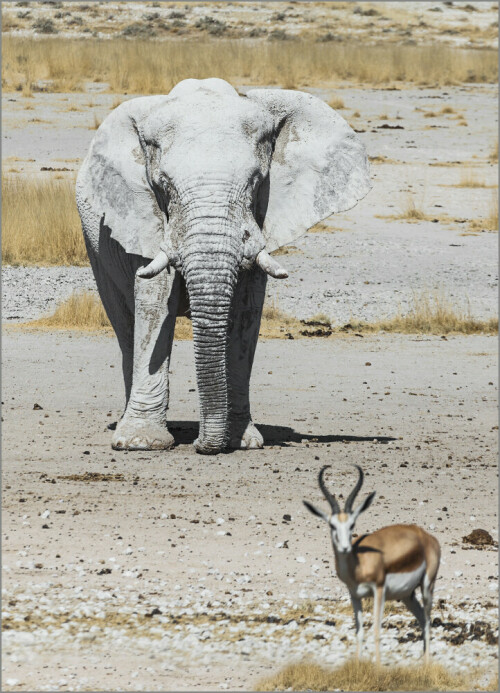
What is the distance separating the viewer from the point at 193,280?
812cm

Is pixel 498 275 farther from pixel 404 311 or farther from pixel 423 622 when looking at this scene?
pixel 423 622

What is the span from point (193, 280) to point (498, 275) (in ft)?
30.2

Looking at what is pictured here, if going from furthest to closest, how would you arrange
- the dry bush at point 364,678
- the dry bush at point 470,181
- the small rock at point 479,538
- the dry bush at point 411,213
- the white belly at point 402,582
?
the dry bush at point 470,181, the dry bush at point 411,213, the small rock at point 479,538, the dry bush at point 364,678, the white belly at point 402,582

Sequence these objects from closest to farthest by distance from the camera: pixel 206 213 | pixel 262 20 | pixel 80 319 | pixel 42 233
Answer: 1. pixel 206 213
2. pixel 80 319
3. pixel 42 233
4. pixel 262 20

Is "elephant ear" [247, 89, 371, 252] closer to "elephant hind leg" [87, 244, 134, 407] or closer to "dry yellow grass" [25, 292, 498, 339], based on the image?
"elephant hind leg" [87, 244, 134, 407]

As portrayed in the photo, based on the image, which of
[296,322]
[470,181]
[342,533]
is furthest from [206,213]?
[470,181]

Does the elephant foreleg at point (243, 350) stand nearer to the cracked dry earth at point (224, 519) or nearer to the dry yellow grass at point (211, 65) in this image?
the cracked dry earth at point (224, 519)

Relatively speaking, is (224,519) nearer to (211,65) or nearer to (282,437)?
(282,437)

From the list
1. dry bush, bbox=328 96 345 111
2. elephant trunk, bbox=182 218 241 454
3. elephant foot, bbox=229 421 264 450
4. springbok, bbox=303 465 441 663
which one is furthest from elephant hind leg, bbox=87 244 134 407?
dry bush, bbox=328 96 345 111

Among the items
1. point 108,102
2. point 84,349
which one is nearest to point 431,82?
point 108,102

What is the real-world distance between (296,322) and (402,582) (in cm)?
967

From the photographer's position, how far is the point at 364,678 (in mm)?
5297

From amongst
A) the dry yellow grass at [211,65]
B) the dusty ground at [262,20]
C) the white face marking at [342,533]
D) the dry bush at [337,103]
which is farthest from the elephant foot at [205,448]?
the dusty ground at [262,20]

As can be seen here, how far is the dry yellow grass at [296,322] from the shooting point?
14070mm
